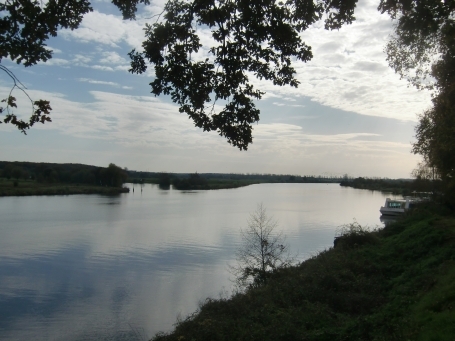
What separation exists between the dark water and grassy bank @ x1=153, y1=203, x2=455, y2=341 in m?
3.12

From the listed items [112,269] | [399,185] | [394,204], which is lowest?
[112,269]

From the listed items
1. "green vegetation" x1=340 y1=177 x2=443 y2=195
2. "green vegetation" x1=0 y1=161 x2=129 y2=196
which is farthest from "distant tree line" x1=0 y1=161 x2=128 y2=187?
"green vegetation" x1=340 y1=177 x2=443 y2=195

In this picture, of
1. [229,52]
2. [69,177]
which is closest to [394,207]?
[229,52]

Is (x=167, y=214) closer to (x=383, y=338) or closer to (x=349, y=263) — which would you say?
(x=349, y=263)

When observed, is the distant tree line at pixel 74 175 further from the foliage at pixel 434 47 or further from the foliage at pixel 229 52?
the foliage at pixel 229 52

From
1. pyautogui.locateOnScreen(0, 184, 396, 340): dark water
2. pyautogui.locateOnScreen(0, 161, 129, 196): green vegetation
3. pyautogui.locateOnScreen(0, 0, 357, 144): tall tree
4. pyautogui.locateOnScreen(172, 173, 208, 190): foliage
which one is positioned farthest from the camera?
pyautogui.locateOnScreen(172, 173, 208, 190): foliage

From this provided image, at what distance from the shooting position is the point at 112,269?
736 inches

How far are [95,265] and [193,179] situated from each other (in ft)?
261

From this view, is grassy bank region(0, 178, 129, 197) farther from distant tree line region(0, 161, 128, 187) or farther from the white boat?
the white boat

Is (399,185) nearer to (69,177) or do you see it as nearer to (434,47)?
(69,177)

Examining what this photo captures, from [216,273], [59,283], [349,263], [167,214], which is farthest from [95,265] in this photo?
[167,214]

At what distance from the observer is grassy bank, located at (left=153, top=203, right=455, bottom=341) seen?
7094 millimetres

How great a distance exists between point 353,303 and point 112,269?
40.0ft

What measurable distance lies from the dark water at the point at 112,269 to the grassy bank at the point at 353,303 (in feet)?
10.2
